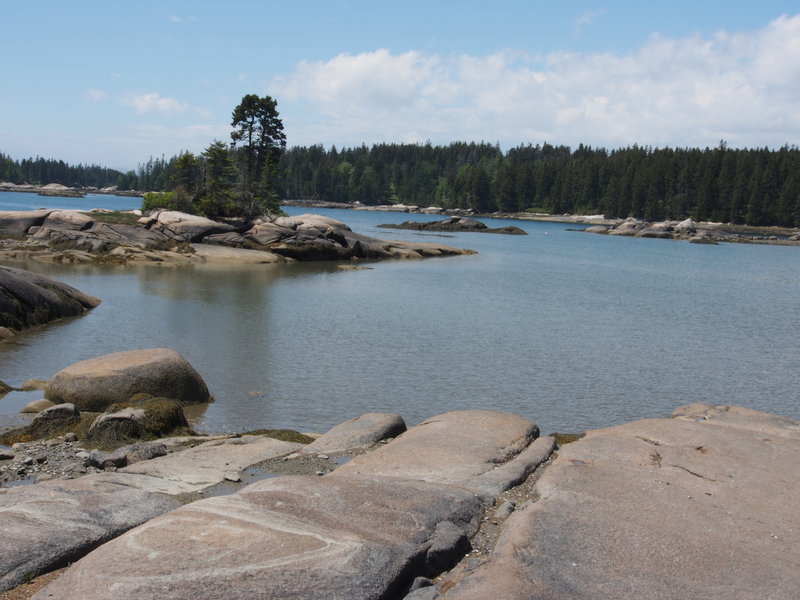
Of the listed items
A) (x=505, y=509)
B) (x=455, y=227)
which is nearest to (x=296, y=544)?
(x=505, y=509)

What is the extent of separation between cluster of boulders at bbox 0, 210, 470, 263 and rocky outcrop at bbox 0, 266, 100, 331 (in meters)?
21.0

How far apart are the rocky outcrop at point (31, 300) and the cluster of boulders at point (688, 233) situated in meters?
112

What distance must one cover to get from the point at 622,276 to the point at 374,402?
43998 millimetres

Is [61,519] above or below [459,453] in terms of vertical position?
above

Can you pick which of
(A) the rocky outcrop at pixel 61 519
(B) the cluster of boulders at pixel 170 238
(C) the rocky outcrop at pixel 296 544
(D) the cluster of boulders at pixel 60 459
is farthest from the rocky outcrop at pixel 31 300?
(B) the cluster of boulders at pixel 170 238

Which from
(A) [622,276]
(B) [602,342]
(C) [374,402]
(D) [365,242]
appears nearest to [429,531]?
(C) [374,402]

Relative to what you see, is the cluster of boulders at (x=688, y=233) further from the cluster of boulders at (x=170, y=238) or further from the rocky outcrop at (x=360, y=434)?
the rocky outcrop at (x=360, y=434)

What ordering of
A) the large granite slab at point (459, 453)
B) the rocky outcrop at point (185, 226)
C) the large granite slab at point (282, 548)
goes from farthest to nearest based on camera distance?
the rocky outcrop at point (185, 226)
the large granite slab at point (459, 453)
the large granite slab at point (282, 548)

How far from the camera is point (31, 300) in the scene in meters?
25.9

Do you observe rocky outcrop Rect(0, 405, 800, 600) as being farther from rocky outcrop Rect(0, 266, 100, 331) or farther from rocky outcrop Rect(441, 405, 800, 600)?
rocky outcrop Rect(0, 266, 100, 331)

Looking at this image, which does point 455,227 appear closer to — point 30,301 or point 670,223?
point 670,223

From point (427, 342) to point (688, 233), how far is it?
12161 cm

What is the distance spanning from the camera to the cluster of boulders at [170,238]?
50438 millimetres

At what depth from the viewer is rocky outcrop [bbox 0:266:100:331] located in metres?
24.7
